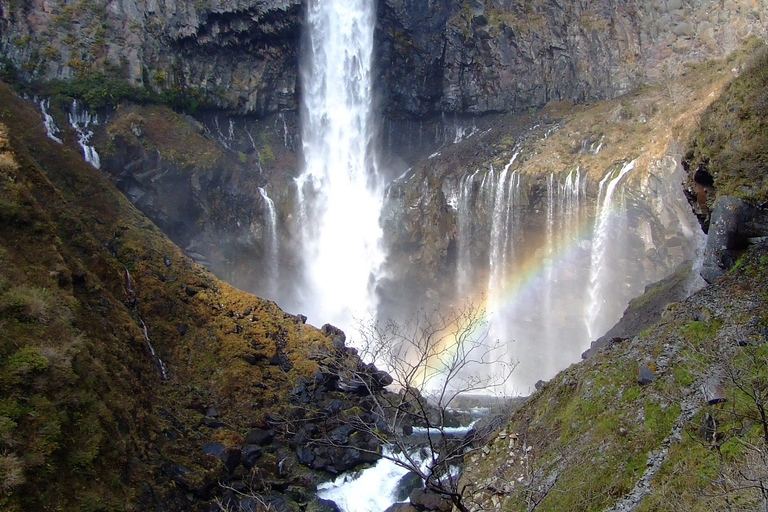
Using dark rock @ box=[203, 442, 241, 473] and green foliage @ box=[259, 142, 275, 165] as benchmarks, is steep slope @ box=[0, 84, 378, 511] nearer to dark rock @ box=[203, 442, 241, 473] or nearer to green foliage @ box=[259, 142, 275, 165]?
dark rock @ box=[203, 442, 241, 473]

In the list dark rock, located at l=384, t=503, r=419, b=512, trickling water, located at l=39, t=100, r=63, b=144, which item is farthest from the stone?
trickling water, located at l=39, t=100, r=63, b=144

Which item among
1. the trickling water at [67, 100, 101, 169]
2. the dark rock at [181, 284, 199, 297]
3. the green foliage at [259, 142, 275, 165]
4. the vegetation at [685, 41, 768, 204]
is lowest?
the dark rock at [181, 284, 199, 297]

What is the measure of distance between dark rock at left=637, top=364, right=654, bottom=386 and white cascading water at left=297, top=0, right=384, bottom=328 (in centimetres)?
2684

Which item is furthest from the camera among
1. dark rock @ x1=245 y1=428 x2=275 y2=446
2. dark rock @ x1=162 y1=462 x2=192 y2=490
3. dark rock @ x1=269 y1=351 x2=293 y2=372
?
dark rock @ x1=269 y1=351 x2=293 y2=372

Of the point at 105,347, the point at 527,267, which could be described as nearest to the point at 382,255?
the point at 527,267

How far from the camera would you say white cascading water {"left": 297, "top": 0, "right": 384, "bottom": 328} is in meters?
37.7

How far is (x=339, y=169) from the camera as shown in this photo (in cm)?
4000

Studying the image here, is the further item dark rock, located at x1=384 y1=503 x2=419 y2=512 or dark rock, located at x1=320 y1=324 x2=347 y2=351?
dark rock, located at x1=320 y1=324 x2=347 y2=351

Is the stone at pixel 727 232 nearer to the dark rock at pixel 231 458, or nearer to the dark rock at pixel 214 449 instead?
the dark rock at pixel 231 458

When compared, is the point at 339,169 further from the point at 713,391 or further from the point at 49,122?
the point at 713,391

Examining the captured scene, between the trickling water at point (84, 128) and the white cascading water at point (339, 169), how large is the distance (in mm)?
13384

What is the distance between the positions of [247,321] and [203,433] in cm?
642

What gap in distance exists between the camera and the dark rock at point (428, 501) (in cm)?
1264

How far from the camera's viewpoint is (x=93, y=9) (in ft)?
107
